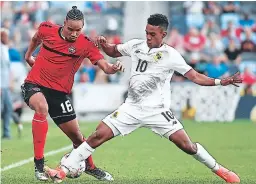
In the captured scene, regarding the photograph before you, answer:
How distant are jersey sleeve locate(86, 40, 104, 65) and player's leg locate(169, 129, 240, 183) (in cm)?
138

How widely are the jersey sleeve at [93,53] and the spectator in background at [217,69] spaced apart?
49.4 feet

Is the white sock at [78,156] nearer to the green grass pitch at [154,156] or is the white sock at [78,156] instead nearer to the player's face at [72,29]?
the green grass pitch at [154,156]

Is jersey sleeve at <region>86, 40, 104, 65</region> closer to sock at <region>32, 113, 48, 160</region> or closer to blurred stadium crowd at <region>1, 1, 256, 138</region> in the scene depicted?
sock at <region>32, 113, 48, 160</region>

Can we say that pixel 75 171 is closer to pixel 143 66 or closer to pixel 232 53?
pixel 143 66

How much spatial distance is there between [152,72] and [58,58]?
4.32 feet

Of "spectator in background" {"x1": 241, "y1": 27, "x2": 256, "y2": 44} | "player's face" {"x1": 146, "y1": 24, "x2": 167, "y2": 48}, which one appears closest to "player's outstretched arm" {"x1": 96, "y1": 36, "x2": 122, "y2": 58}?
"player's face" {"x1": 146, "y1": 24, "x2": 167, "y2": 48}

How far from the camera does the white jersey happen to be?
9922mm

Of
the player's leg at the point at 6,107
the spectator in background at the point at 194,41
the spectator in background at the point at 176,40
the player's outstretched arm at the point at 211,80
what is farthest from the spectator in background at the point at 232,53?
the player's outstretched arm at the point at 211,80

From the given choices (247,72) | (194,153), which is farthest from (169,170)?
(247,72)

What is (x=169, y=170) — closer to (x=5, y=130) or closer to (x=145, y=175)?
(x=145, y=175)

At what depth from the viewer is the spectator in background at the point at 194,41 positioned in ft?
89.3

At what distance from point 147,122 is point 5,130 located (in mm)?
8716

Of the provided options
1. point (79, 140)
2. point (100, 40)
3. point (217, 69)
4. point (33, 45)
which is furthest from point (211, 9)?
point (100, 40)

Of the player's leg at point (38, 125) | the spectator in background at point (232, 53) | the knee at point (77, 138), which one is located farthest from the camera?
the spectator in background at point (232, 53)
